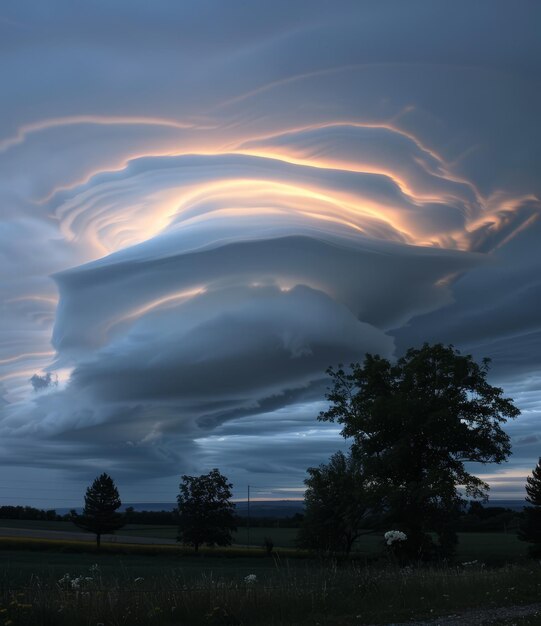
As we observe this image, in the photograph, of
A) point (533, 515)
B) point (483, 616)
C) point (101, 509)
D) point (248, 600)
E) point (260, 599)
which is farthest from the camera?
point (101, 509)

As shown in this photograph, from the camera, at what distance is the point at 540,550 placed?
211 feet

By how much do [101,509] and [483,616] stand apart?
309 feet

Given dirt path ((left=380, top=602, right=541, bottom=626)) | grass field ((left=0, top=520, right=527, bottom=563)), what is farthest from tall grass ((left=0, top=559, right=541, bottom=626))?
grass field ((left=0, top=520, right=527, bottom=563))

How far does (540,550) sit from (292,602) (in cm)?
5667

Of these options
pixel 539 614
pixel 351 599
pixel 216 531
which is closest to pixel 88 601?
pixel 351 599

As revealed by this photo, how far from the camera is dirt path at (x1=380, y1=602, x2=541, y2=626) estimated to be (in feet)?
43.5

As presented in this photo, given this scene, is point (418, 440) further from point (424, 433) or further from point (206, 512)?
point (206, 512)

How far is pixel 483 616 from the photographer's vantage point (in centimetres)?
1410

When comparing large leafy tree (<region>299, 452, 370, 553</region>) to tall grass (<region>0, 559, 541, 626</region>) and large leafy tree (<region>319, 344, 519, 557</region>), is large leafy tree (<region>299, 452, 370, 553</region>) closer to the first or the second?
large leafy tree (<region>319, 344, 519, 557</region>)

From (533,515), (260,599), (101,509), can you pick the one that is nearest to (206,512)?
(101,509)

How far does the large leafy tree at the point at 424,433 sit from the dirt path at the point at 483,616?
2776 cm

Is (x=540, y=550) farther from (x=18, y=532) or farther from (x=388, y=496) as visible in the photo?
(x=18, y=532)

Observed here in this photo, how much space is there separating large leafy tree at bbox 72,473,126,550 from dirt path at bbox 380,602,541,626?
8992 cm

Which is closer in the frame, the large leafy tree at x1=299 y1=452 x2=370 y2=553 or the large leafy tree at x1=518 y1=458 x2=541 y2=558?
the large leafy tree at x1=299 y1=452 x2=370 y2=553
